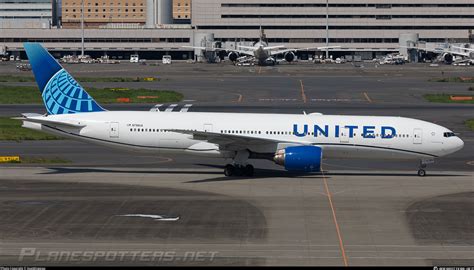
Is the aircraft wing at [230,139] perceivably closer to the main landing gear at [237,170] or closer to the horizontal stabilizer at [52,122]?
the main landing gear at [237,170]

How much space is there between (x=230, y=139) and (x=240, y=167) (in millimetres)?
2038

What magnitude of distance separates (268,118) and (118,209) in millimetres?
15163

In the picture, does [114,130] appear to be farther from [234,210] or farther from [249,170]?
[234,210]

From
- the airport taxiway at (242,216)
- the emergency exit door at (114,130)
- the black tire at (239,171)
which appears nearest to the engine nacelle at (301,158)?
the airport taxiway at (242,216)

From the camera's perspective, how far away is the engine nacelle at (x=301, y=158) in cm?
5094

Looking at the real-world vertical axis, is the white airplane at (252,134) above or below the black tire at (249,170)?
above

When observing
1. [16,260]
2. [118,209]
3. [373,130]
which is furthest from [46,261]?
[373,130]

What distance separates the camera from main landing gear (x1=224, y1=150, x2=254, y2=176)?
53.2 m

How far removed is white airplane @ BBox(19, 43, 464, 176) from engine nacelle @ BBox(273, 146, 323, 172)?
1259 mm

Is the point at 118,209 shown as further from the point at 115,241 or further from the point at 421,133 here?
the point at 421,133

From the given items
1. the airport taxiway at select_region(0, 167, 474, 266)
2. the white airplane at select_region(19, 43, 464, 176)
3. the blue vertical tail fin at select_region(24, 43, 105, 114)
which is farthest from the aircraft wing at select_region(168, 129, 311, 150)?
the blue vertical tail fin at select_region(24, 43, 105, 114)

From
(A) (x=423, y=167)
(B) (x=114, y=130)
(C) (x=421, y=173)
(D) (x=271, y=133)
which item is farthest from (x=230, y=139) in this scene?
(A) (x=423, y=167)

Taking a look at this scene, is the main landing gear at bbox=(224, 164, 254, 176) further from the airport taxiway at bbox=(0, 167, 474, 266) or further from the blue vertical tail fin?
the blue vertical tail fin

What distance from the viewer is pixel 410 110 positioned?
91.2 m
